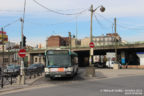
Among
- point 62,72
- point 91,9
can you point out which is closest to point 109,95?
point 62,72

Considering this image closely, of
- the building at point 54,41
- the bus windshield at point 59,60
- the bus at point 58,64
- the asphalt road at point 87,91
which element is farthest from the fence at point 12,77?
the building at point 54,41

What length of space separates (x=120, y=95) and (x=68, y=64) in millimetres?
7710

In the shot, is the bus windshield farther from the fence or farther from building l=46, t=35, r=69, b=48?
building l=46, t=35, r=69, b=48

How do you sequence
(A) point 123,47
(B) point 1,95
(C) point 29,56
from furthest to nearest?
(C) point 29,56
(A) point 123,47
(B) point 1,95

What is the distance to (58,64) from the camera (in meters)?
16.2

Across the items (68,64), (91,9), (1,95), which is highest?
(91,9)

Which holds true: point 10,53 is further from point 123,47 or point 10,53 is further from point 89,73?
point 89,73

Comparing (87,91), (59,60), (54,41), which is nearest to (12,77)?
(59,60)

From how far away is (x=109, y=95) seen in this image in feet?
29.9

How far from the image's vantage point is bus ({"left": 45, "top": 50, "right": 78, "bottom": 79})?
16.1 metres

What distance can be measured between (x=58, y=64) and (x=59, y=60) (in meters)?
0.39

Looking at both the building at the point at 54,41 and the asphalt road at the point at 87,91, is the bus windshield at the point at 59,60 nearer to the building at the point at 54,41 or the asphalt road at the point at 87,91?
the asphalt road at the point at 87,91

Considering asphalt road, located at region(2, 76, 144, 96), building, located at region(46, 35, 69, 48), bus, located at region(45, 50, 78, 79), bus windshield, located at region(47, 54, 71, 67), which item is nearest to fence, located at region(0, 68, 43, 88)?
bus, located at region(45, 50, 78, 79)

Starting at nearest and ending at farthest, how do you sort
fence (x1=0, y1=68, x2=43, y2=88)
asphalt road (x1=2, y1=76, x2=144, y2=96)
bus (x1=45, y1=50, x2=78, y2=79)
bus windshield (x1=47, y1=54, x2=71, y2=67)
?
asphalt road (x1=2, y1=76, x2=144, y2=96) < fence (x1=0, y1=68, x2=43, y2=88) < bus (x1=45, y1=50, x2=78, y2=79) < bus windshield (x1=47, y1=54, x2=71, y2=67)
